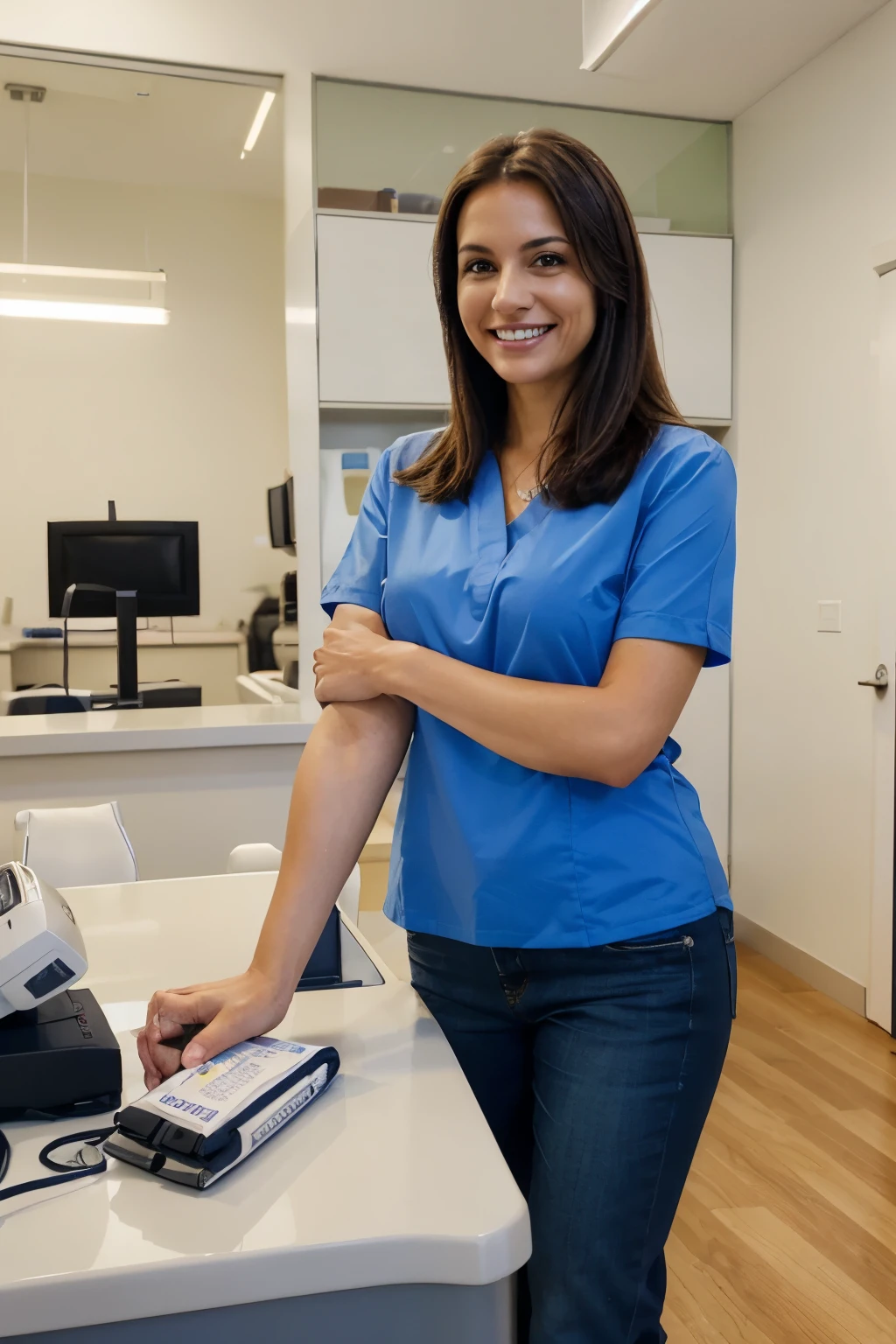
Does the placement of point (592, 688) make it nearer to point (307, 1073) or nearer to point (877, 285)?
point (307, 1073)

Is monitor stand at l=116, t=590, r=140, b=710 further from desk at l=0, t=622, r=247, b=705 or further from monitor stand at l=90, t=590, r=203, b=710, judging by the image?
desk at l=0, t=622, r=247, b=705

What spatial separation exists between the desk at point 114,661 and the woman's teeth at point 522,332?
4.12m

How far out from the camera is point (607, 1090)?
0.88m

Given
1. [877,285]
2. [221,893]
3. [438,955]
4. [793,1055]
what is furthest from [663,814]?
[877,285]

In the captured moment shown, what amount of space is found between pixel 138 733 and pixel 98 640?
261 cm

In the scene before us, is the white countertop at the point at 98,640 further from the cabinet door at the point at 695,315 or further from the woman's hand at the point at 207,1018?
the woman's hand at the point at 207,1018

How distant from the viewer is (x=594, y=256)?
999 mm

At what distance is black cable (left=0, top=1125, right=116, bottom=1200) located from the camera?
72cm

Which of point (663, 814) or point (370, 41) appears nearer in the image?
point (663, 814)

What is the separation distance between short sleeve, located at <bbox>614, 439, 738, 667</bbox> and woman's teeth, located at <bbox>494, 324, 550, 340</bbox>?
0.57 ft

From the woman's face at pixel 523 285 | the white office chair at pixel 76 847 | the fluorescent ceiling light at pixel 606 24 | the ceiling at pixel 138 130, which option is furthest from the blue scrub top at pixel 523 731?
the ceiling at pixel 138 130

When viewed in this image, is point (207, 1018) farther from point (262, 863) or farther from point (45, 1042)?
point (262, 863)

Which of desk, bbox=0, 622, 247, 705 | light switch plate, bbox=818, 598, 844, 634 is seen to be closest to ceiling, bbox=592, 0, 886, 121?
light switch plate, bbox=818, 598, 844, 634

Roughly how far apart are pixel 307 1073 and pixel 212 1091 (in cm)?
9
